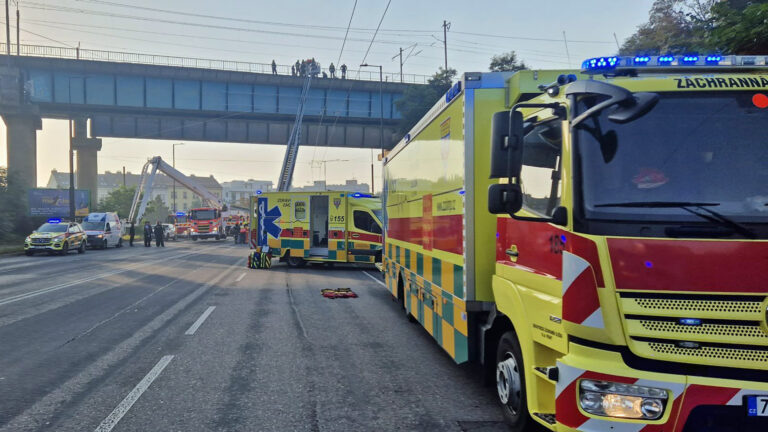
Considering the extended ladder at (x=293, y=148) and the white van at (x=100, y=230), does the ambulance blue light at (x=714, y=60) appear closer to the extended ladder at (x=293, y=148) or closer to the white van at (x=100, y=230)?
the white van at (x=100, y=230)

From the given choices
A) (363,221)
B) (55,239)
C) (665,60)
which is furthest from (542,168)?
(55,239)

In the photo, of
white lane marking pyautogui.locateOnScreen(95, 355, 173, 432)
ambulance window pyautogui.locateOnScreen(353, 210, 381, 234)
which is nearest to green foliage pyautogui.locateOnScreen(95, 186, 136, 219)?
ambulance window pyautogui.locateOnScreen(353, 210, 381, 234)

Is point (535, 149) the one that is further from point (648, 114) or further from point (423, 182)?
point (423, 182)

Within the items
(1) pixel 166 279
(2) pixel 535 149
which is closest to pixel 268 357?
(2) pixel 535 149

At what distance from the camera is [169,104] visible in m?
40.5

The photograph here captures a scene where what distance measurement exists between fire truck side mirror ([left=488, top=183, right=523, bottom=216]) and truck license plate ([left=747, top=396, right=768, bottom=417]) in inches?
69.0

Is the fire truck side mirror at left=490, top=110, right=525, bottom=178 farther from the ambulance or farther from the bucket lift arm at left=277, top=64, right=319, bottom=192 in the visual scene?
the bucket lift arm at left=277, top=64, right=319, bottom=192

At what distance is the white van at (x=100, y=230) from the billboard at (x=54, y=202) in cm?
1143

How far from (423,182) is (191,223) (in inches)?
1812

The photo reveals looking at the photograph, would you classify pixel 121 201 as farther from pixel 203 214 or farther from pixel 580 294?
pixel 580 294

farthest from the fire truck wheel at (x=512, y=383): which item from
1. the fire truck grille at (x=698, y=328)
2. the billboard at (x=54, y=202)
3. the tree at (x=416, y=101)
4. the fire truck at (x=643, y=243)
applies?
the billboard at (x=54, y=202)

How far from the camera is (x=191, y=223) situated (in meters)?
50.0

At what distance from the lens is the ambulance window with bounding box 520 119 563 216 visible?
3850 millimetres

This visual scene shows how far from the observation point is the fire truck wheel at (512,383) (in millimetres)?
4378
